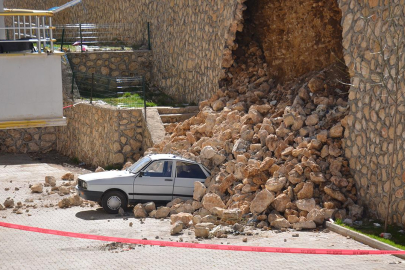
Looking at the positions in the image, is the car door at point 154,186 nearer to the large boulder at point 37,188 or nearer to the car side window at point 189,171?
the car side window at point 189,171

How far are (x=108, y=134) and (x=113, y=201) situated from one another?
6110 millimetres

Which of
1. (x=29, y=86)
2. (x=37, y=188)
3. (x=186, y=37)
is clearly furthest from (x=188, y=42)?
(x=29, y=86)

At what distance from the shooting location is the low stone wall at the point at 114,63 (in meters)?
25.1

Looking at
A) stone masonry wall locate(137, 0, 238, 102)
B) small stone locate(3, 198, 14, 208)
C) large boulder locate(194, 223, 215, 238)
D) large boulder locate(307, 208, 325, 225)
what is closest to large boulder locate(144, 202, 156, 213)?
large boulder locate(194, 223, 215, 238)

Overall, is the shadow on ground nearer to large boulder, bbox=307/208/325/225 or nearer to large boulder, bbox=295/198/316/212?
large boulder, bbox=295/198/316/212

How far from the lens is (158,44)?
24.7 metres

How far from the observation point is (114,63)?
83.1ft

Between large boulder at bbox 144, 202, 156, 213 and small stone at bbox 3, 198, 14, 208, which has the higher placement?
large boulder at bbox 144, 202, 156, 213

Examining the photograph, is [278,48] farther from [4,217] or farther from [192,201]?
[4,217]

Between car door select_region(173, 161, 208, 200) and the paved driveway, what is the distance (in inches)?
47.3

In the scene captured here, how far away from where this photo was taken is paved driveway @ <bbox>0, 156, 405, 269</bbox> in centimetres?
1083

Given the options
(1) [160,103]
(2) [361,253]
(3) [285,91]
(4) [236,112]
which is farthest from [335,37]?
(1) [160,103]

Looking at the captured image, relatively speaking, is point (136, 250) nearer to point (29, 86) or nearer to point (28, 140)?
point (29, 86)

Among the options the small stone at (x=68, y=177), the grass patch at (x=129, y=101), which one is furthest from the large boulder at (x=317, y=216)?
the grass patch at (x=129, y=101)
